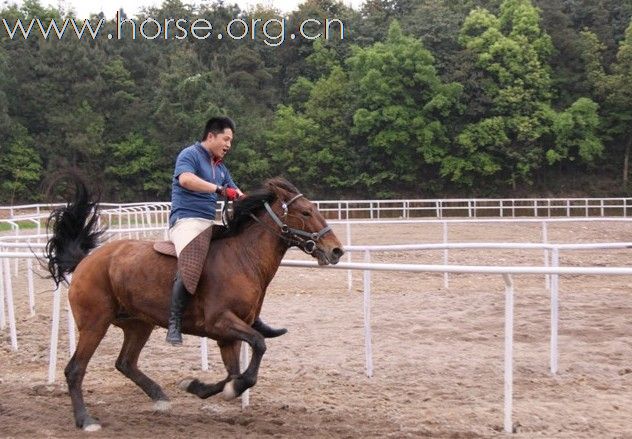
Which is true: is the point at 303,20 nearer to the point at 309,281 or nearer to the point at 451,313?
the point at 309,281

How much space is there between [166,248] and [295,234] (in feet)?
3.56

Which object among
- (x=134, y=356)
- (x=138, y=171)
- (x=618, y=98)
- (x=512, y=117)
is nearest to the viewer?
(x=134, y=356)

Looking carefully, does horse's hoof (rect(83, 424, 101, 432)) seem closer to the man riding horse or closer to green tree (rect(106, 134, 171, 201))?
the man riding horse

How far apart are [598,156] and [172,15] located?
38.8 m

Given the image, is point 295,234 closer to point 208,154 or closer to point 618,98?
point 208,154

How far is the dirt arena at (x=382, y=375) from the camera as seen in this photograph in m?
5.87

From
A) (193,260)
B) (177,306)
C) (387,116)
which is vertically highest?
(387,116)

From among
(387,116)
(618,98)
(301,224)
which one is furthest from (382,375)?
(618,98)

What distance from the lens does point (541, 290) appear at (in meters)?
12.6

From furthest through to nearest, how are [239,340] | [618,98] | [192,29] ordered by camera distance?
[192,29] < [618,98] < [239,340]

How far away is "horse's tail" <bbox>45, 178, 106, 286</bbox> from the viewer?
7.00m

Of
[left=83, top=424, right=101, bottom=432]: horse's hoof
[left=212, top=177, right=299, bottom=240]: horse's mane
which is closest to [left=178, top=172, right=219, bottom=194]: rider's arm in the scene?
[left=212, top=177, right=299, bottom=240]: horse's mane

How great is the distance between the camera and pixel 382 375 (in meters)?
7.55

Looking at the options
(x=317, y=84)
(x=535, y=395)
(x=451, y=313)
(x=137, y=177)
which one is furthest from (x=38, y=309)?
(x=317, y=84)
